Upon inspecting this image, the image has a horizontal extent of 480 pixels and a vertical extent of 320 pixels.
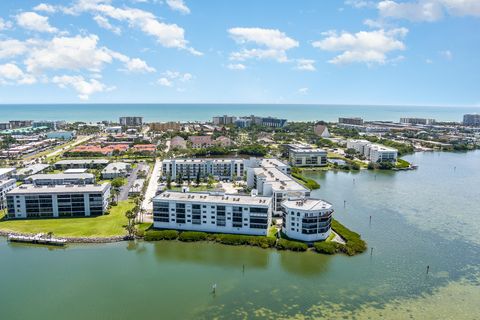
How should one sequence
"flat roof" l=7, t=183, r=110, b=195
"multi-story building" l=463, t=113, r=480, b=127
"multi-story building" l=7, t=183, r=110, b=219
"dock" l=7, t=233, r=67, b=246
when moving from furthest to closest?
1. "multi-story building" l=463, t=113, r=480, b=127
2. "flat roof" l=7, t=183, r=110, b=195
3. "multi-story building" l=7, t=183, r=110, b=219
4. "dock" l=7, t=233, r=67, b=246

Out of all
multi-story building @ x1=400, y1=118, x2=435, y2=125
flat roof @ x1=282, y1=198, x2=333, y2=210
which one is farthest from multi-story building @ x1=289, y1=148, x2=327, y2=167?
Result: multi-story building @ x1=400, y1=118, x2=435, y2=125

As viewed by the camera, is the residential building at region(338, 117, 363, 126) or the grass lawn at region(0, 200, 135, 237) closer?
the grass lawn at region(0, 200, 135, 237)

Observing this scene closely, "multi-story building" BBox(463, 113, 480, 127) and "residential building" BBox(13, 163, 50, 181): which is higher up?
"multi-story building" BBox(463, 113, 480, 127)

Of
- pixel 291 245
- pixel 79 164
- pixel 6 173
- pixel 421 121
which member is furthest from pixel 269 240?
pixel 421 121

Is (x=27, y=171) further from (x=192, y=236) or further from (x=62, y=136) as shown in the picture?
(x=62, y=136)

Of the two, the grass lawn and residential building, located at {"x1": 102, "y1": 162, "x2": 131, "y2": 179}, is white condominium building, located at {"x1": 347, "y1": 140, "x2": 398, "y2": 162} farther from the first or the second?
the grass lawn

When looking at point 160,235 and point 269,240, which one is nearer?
point 269,240
